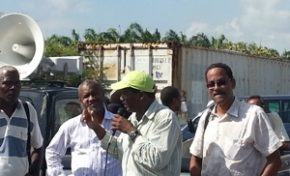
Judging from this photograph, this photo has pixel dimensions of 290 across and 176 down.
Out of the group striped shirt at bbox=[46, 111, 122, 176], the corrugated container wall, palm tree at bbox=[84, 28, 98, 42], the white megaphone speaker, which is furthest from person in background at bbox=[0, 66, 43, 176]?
palm tree at bbox=[84, 28, 98, 42]

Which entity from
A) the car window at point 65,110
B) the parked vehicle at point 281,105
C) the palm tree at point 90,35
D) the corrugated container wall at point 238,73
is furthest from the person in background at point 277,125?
the palm tree at point 90,35

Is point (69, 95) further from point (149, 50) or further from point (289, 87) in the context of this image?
point (289, 87)

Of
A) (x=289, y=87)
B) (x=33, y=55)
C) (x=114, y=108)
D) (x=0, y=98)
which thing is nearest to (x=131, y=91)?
(x=0, y=98)

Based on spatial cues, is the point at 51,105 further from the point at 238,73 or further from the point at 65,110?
the point at 238,73

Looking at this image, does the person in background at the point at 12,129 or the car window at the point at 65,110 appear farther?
the car window at the point at 65,110

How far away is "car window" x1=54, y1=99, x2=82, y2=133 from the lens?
277 inches

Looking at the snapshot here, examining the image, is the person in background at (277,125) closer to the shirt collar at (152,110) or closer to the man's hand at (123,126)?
the shirt collar at (152,110)

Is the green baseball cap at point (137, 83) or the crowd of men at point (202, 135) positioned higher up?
the green baseball cap at point (137, 83)

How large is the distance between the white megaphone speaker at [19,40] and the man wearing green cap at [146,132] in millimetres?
3934

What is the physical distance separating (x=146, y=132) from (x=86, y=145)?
1197 mm

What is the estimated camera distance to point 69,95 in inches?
284

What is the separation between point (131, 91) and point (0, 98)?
1.49 m

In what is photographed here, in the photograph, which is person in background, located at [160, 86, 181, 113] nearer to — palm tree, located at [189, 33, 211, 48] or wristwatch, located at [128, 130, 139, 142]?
wristwatch, located at [128, 130, 139, 142]

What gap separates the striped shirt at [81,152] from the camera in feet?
17.9
